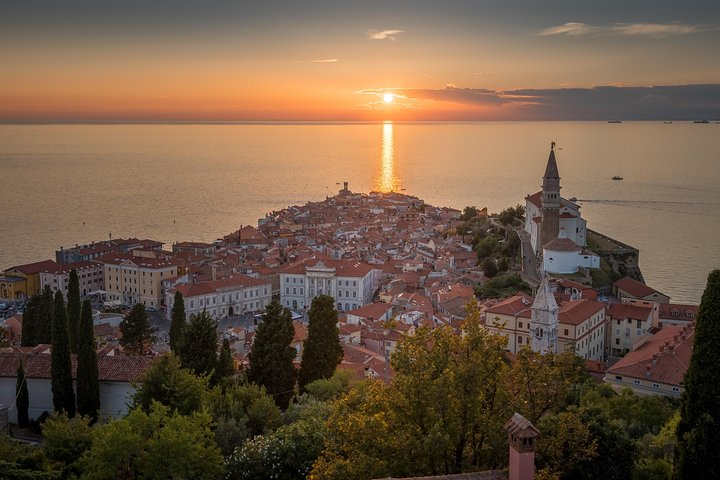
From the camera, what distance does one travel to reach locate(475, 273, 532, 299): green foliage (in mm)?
33562

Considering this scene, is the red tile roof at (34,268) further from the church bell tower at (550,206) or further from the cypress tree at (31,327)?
the church bell tower at (550,206)

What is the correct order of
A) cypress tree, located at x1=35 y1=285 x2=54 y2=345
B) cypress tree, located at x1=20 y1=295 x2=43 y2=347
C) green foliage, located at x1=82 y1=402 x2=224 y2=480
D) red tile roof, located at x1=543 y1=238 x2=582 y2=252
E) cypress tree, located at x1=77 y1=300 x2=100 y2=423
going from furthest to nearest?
red tile roof, located at x1=543 y1=238 x2=582 y2=252
cypress tree, located at x1=20 y1=295 x2=43 y2=347
cypress tree, located at x1=35 y1=285 x2=54 y2=345
cypress tree, located at x1=77 y1=300 x2=100 y2=423
green foliage, located at x1=82 y1=402 x2=224 y2=480

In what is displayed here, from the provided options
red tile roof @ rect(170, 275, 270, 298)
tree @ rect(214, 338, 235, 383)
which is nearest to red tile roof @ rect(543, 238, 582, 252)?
red tile roof @ rect(170, 275, 270, 298)

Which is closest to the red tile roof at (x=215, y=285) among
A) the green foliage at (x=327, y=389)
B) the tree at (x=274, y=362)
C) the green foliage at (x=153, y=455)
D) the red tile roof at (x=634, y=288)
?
the red tile roof at (x=634, y=288)

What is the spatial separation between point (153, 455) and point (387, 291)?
99.3 feet

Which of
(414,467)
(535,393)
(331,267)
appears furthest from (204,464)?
(331,267)

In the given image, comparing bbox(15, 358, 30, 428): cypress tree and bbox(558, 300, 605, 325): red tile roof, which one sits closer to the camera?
bbox(15, 358, 30, 428): cypress tree

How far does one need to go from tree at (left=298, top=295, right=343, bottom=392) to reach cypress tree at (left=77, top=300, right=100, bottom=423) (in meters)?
4.88

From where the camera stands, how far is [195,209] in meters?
83.0

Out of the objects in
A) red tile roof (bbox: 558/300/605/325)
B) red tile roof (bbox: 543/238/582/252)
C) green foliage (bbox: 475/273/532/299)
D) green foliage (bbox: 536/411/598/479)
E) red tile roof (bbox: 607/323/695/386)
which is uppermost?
green foliage (bbox: 536/411/598/479)

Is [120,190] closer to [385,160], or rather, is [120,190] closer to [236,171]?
[236,171]

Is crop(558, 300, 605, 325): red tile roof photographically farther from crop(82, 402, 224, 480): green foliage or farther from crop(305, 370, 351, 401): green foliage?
crop(82, 402, 224, 480): green foliage

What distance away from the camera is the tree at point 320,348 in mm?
16922

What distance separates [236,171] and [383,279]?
94.9 meters
